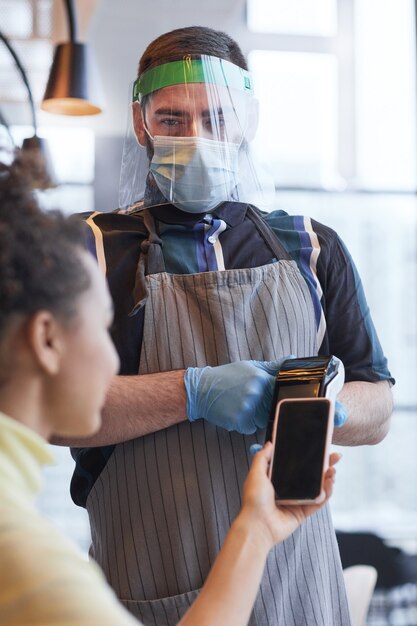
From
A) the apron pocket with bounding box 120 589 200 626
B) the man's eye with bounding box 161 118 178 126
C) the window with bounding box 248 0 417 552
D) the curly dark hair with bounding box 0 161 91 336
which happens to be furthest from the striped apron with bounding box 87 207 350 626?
the window with bounding box 248 0 417 552

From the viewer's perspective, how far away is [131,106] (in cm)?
174

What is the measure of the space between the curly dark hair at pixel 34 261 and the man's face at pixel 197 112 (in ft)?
2.33

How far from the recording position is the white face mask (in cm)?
160

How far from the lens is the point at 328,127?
4.92 m

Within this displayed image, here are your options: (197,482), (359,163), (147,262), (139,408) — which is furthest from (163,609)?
(359,163)

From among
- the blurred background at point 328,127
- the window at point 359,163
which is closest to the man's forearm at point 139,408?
the blurred background at point 328,127

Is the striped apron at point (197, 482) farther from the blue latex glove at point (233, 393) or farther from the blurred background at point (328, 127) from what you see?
the blurred background at point (328, 127)

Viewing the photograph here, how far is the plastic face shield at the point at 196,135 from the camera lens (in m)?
1.61

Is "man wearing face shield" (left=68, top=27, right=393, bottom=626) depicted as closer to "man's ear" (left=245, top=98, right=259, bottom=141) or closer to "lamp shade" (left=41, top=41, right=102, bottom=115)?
"man's ear" (left=245, top=98, right=259, bottom=141)

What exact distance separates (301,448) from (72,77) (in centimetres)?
284

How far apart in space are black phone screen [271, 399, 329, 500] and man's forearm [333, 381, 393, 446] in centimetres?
23

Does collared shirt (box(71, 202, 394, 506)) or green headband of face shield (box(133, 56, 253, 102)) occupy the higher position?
green headband of face shield (box(133, 56, 253, 102))

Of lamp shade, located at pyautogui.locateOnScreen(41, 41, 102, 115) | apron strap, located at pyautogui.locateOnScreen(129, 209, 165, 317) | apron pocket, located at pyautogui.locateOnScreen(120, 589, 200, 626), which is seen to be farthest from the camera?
lamp shade, located at pyautogui.locateOnScreen(41, 41, 102, 115)

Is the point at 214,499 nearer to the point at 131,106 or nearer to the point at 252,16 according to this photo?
the point at 131,106
